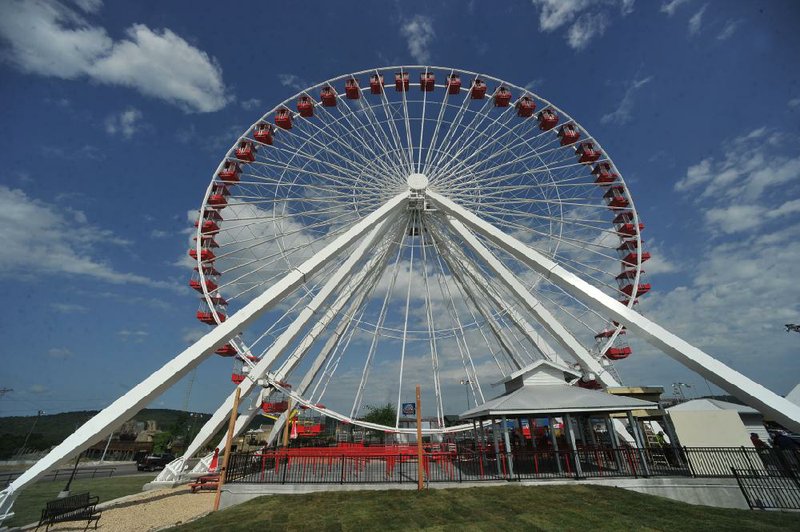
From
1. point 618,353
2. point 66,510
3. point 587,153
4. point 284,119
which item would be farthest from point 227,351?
point 587,153

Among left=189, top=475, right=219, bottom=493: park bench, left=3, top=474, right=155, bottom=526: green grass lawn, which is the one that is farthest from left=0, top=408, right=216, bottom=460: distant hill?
left=189, top=475, right=219, bottom=493: park bench

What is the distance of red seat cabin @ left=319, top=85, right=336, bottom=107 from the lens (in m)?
23.0

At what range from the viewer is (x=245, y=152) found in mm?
22594

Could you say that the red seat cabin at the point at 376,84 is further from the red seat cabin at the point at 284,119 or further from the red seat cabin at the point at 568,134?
the red seat cabin at the point at 568,134

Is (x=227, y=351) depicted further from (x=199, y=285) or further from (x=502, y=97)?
(x=502, y=97)

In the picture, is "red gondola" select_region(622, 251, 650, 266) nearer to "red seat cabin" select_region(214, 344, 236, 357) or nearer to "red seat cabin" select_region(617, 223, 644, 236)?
"red seat cabin" select_region(617, 223, 644, 236)

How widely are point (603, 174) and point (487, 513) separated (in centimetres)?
2080

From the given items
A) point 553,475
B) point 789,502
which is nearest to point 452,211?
point 553,475

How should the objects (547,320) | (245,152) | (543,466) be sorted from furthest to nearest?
1. (245,152)
2. (547,320)
3. (543,466)

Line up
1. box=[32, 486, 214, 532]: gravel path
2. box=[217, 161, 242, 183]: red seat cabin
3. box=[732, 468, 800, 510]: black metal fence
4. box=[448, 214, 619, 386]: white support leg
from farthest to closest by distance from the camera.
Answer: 1. box=[217, 161, 242, 183]: red seat cabin
2. box=[448, 214, 619, 386]: white support leg
3. box=[32, 486, 214, 532]: gravel path
4. box=[732, 468, 800, 510]: black metal fence

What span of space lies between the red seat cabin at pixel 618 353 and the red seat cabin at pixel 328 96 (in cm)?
2151

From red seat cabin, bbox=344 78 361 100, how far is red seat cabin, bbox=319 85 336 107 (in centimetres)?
80

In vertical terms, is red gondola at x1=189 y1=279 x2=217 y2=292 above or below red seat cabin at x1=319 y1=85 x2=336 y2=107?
below

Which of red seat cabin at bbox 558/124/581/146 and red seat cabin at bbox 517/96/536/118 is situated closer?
red seat cabin at bbox 517/96/536/118
